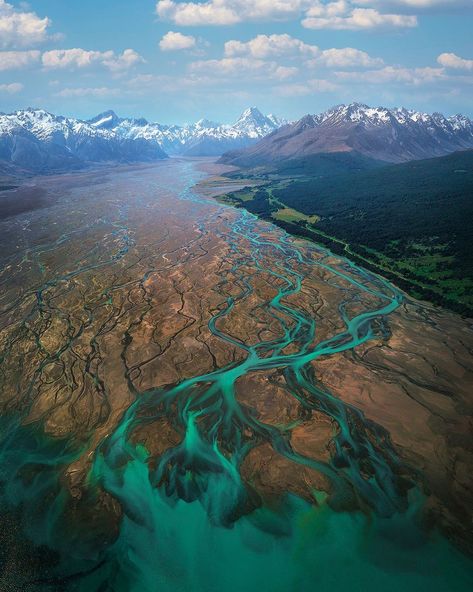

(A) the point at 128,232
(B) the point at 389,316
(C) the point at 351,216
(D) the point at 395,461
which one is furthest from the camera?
(C) the point at 351,216

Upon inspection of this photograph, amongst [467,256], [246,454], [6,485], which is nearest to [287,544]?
[246,454]

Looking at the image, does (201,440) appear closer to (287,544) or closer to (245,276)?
(287,544)

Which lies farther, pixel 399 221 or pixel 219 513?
pixel 399 221

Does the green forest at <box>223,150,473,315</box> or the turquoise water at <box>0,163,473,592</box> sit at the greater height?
the green forest at <box>223,150,473,315</box>

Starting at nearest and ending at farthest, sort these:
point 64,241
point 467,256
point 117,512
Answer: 1. point 117,512
2. point 467,256
3. point 64,241

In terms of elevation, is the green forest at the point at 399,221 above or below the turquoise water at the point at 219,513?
above

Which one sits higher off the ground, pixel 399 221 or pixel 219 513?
pixel 399 221

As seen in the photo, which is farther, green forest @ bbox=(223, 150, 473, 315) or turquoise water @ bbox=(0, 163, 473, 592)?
green forest @ bbox=(223, 150, 473, 315)

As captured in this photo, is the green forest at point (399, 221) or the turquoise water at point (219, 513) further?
the green forest at point (399, 221)
